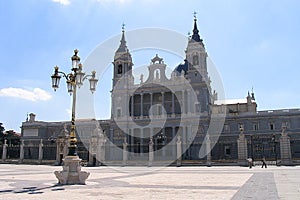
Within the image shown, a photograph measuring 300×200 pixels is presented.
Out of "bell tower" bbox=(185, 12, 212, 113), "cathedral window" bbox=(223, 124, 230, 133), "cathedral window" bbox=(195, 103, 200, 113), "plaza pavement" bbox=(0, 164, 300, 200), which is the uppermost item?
"bell tower" bbox=(185, 12, 212, 113)

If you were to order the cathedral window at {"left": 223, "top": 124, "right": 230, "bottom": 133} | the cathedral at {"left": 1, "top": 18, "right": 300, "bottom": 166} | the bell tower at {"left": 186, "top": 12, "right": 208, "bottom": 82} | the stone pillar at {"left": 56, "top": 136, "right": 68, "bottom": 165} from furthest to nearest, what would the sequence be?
the bell tower at {"left": 186, "top": 12, "right": 208, "bottom": 82}, the cathedral window at {"left": 223, "top": 124, "right": 230, "bottom": 133}, the cathedral at {"left": 1, "top": 18, "right": 300, "bottom": 166}, the stone pillar at {"left": 56, "top": 136, "right": 68, "bottom": 165}

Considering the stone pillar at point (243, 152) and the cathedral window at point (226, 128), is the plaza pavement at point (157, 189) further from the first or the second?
the cathedral window at point (226, 128)

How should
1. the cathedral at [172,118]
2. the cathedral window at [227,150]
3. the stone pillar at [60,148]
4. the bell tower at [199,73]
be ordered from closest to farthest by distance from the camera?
the stone pillar at [60,148], the cathedral window at [227,150], the cathedral at [172,118], the bell tower at [199,73]

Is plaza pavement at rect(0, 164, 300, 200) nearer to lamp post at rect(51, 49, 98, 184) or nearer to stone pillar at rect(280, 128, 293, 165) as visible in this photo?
lamp post at rect(51, 49, 98, 184)

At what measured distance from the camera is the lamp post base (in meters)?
13.9

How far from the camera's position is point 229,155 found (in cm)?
5081

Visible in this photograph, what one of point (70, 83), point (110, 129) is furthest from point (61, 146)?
point (70, 83)

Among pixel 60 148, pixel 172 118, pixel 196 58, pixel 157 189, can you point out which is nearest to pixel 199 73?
pixel 196 58

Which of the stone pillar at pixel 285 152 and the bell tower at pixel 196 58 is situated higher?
the bell tower at pixel 196 58

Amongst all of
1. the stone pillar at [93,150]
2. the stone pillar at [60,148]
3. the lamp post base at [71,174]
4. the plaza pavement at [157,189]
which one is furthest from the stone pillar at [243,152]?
the lamp post base at [71,174]

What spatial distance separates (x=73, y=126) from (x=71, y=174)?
2346 millimetres

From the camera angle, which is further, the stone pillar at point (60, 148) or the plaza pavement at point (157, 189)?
the stone pillar at point (60, 148)

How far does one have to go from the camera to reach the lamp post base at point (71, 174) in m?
13.9

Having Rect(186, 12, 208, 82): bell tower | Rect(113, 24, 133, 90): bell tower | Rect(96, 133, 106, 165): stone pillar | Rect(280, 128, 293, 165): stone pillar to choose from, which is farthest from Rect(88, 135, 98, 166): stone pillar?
Rect(186, 12, 208, 82): bell tower
